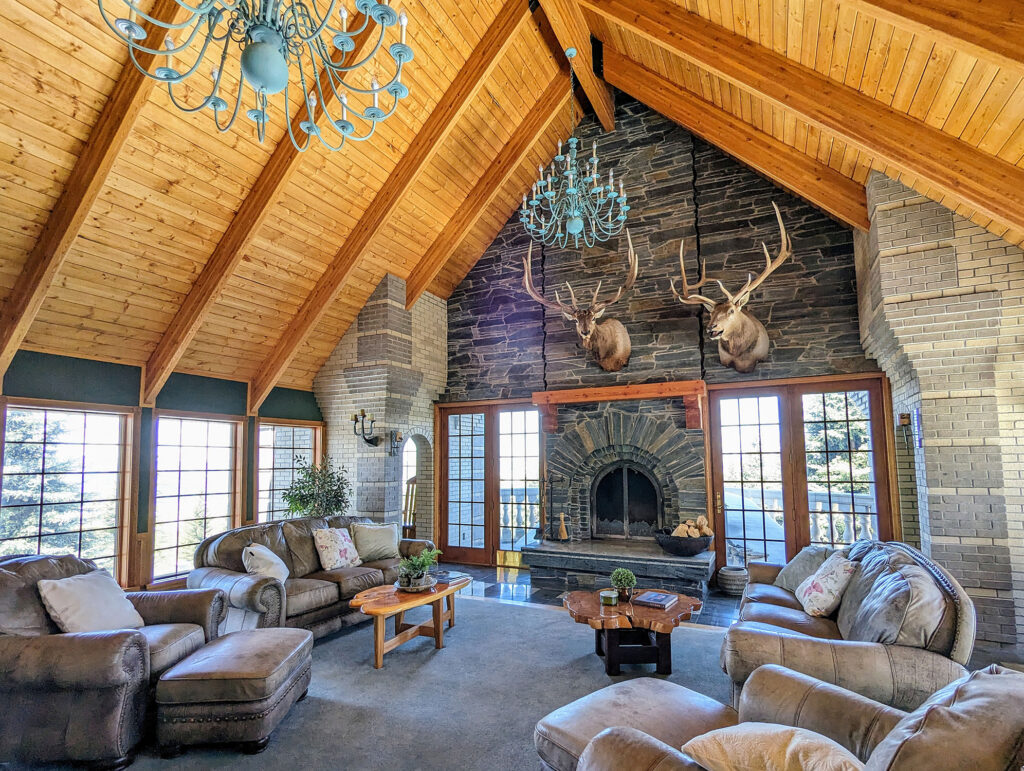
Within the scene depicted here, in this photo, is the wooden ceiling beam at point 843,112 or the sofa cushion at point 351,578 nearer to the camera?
the wooden ceiling beam at point 843,112

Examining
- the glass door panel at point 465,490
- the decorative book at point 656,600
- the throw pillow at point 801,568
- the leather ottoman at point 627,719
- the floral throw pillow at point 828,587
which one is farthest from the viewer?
the glass door panel at point 465,490

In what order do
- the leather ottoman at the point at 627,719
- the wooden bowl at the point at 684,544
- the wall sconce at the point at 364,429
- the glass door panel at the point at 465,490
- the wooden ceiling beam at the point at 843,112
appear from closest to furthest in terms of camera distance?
the leather ottoman at the point at 627,719
the wooden ceiling beam at the point at 843,112
the wooden bowl at the point at 684,544
the wall sconce at the point at 364,429
the glass door panel at the point at 465,490

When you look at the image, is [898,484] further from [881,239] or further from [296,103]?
[296,103]

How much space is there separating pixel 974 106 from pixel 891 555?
103 inches

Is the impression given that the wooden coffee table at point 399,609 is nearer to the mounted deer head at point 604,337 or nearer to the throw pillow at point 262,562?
the throw pillow at point 262,562

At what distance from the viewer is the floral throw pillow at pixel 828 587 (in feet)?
11.8

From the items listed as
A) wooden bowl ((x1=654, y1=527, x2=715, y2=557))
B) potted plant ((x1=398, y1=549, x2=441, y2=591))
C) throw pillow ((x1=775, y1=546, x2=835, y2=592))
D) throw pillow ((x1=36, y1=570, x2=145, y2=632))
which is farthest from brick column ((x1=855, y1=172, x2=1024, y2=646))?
throw pillow ((x1=36, y1=570, x2=145, y2=632))

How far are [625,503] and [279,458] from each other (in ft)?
14.6

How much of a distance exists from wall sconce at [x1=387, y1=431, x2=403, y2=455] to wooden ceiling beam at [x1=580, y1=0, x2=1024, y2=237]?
506 centimetres

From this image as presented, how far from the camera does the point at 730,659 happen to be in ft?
9.41

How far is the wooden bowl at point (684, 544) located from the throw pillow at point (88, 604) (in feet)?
15.1

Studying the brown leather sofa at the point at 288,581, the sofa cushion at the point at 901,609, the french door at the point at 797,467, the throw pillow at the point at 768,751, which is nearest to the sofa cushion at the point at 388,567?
the brown leather sofa at the point at 288,581

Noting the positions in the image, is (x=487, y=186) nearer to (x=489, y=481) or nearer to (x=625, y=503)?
(x=489, y=481)

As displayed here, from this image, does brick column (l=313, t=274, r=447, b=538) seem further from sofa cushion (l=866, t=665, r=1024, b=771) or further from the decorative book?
sofa cushion (l=866, t=665, r=1024, b=771)
